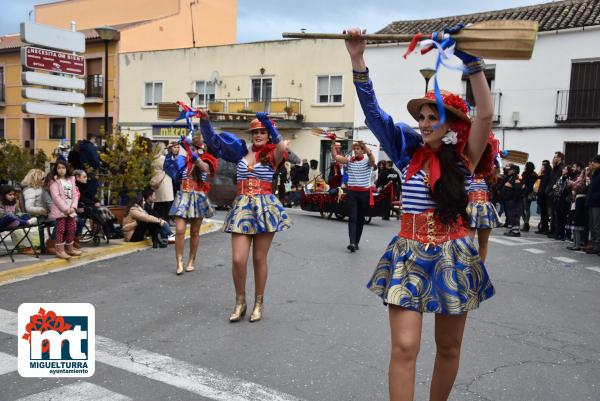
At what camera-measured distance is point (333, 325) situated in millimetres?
5461

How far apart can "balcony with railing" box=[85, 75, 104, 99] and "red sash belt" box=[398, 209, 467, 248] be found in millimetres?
33673

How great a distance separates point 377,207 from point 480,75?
12.6 m

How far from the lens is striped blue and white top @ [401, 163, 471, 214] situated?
3141mm

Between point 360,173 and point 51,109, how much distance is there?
6.03 metres

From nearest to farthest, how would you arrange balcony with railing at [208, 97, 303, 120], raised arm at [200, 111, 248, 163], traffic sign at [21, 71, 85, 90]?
raised arm at [200, 111, 248, 163], traffic sign at [21, 71, 85, 90], balcony with railing at [208, 97, 303, 120]

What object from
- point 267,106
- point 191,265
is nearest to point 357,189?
point 191,265

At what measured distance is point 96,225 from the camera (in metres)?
9.65

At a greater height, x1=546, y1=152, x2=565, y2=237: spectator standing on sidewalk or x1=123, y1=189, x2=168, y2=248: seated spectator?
x1=546, y1=152, x2=565, y2=237: spectator standing on sidewalk

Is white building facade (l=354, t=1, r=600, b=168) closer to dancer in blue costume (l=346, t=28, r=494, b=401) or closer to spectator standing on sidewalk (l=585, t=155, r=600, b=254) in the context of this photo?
spectator standing on sidewalk (l=585, t=155, r=600, b=254)

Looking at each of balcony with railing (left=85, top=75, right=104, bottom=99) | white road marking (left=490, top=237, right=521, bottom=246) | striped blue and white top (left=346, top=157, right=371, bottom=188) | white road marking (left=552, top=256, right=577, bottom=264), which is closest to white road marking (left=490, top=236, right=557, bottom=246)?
white road marking (left=490, top=237, right=521, bottom=246)

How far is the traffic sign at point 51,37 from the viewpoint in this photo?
10328 millimetres

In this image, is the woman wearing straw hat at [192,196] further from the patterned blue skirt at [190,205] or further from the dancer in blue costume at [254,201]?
the dancer in blue costume at [254,201]

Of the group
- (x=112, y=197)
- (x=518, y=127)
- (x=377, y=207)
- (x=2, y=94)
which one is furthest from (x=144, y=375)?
(x=2, y=94)

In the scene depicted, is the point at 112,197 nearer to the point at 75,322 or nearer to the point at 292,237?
the point at 292,237
